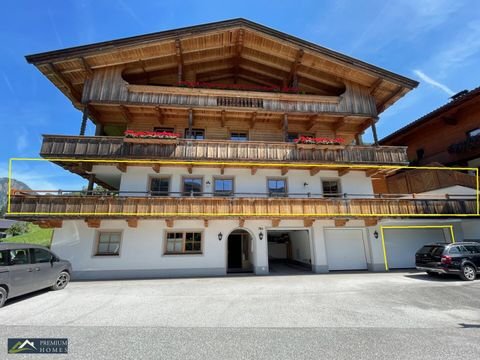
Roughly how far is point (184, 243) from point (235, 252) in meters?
4.92

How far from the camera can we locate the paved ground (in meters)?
4.74

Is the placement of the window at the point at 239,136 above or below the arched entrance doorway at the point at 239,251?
above

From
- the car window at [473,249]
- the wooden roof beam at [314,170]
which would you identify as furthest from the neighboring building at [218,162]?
the car window at [473,249]

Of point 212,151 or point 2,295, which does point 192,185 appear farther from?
point 2,295

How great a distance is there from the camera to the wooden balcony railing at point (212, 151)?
46.2 feet

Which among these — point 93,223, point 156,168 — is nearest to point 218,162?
point 156,168

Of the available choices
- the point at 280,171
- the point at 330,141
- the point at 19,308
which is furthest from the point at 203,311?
the point at 330,141

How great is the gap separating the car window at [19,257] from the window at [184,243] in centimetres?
686

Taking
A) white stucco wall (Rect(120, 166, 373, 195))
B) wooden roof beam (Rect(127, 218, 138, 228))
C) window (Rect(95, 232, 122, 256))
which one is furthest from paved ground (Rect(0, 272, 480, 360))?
white stucco wall (Rect(120, 166, 373, 195))

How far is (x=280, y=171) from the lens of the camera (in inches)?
646

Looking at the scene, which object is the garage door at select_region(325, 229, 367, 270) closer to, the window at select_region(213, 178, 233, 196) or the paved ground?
the paved ground

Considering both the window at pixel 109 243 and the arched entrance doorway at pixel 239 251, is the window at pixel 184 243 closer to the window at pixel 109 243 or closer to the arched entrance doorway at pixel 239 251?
the window at pixel 109 243

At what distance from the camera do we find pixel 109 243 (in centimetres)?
1433

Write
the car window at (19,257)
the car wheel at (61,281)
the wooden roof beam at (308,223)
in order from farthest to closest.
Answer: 1. the wooden roof beam at (308,223)
2. the car wheel at (61,281)
3. the car window at (19,257)
